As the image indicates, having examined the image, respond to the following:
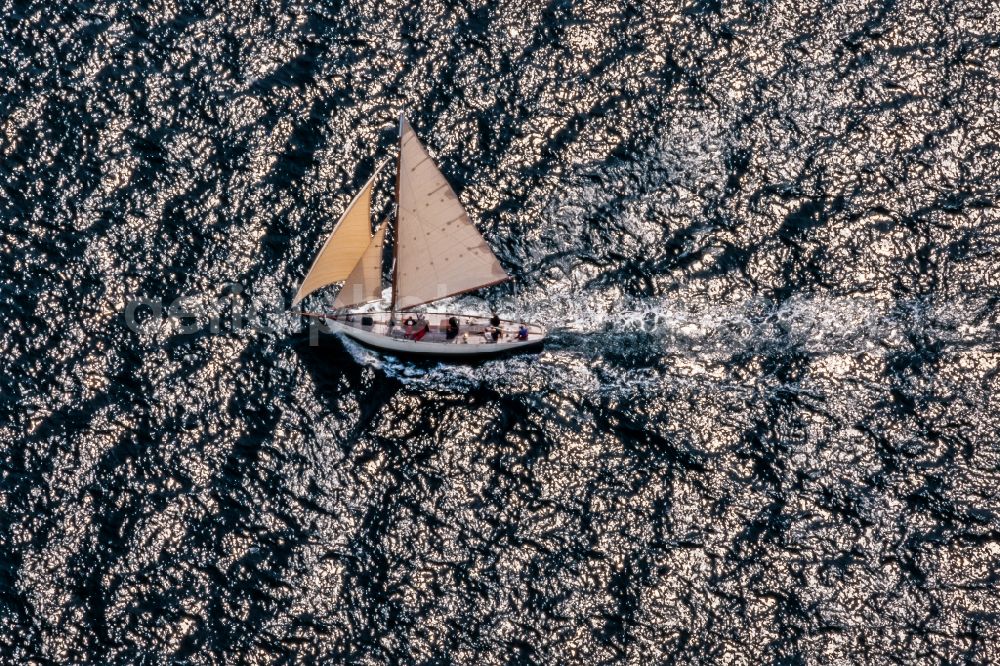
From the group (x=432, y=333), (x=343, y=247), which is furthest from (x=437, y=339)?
(x=343, y=247)

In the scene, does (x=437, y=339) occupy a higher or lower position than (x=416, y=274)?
lower

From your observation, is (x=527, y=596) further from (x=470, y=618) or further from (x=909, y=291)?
(x=909, y=291)

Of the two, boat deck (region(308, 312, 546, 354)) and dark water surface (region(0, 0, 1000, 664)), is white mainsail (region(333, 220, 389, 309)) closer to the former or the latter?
boat deck (region(308, 312, 546, 354))

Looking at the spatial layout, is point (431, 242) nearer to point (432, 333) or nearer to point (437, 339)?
point (432, 333)

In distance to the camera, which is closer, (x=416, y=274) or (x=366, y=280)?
(x=416, y=274)

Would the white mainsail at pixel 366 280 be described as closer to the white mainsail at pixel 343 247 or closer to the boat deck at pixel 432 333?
the white mainsail at pixel 343 247

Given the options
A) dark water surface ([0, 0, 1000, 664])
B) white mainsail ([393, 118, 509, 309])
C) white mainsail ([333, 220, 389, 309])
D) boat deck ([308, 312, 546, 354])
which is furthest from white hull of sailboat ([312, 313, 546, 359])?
white mainsail ([393, 118, 509, 309])

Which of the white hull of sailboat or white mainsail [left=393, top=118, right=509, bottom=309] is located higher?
white mainsail [left=393, top=118, right=509, bottom=309]

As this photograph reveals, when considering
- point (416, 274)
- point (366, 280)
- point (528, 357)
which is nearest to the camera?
point (528, 357)
